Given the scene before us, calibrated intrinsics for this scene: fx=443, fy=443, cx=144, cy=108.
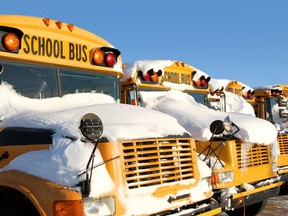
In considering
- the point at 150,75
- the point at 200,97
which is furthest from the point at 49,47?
the point at 200,97

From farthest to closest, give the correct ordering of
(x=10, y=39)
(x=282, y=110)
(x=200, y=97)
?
(x=282, y=110), (x=200, y=97), (x=10, y=39)

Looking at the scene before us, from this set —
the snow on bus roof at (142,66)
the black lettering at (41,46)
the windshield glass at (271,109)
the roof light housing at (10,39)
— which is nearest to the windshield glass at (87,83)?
the black lettering at (41,46)

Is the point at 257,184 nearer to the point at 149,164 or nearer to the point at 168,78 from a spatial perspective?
the point at 168,78

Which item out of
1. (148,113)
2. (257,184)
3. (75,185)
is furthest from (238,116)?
(75,185)

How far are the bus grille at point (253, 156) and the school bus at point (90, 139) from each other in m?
1.34

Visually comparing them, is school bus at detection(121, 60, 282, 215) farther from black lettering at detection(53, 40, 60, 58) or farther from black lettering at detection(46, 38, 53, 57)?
black lettering at detection(46, 38, 53, 57)

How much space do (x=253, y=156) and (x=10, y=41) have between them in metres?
3.58

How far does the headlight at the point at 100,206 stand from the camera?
10.5 ft

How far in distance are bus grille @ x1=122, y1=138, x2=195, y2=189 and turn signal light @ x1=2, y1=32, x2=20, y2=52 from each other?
1.47 meters

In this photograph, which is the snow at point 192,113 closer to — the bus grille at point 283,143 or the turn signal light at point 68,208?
the bus grille at point 283,143

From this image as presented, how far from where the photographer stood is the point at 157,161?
3674mm

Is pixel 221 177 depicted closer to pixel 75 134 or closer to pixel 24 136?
pixel 75 134

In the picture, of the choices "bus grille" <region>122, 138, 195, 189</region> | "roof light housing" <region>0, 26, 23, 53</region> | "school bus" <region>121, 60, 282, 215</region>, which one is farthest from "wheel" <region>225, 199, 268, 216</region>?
"roof light housing" <region>0, 26, 23, 53</region>

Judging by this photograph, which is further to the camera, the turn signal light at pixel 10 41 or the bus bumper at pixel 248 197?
the bus bumper at pixel 248 197
